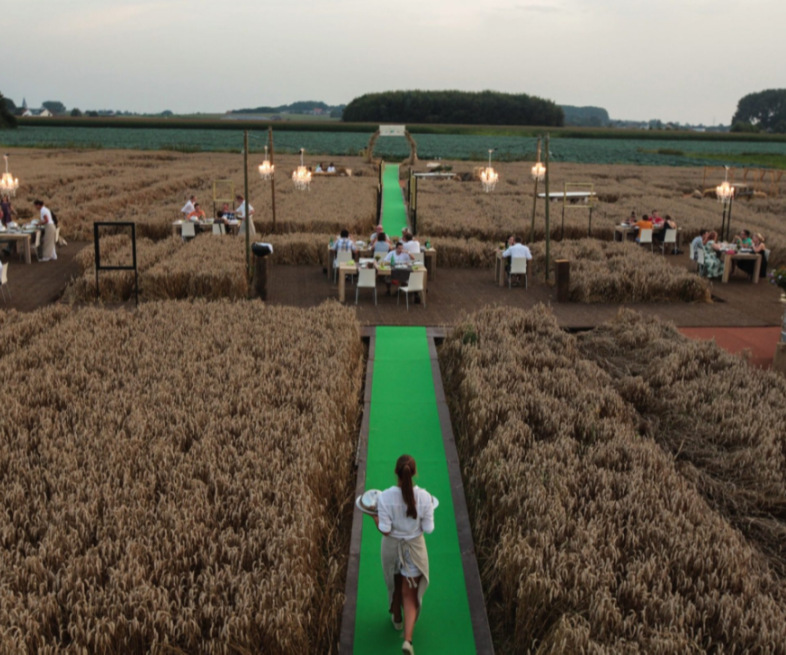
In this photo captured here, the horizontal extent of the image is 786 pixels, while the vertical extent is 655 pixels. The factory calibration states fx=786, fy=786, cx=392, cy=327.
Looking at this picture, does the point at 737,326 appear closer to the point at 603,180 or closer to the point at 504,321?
the point at 504,321

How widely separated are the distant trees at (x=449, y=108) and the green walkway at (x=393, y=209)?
390 ft

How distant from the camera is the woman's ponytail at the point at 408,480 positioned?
5.60m

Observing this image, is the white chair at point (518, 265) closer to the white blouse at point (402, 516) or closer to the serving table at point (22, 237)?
the serving table at point (22, 237)

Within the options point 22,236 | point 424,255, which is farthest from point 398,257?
point 22,236

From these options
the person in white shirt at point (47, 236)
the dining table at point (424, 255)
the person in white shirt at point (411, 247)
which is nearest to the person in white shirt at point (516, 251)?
the dining table at point (424, 255)

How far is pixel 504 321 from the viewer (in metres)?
12.8

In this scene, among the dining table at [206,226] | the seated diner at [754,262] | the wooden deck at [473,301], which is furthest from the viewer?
the dining table at [206,226]

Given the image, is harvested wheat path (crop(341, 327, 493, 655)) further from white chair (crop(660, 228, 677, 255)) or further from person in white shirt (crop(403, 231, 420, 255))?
white chair (crop(660, 228, 677, 255))

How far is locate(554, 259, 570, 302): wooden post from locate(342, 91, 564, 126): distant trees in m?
149

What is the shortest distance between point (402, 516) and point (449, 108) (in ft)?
549

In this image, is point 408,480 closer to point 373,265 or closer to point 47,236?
point 373,265

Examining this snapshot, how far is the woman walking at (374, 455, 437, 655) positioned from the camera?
5.70m

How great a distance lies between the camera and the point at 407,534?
5.79 meters

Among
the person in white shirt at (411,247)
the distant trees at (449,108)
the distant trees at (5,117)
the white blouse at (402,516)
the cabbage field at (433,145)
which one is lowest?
the white blouse at (402,516)
